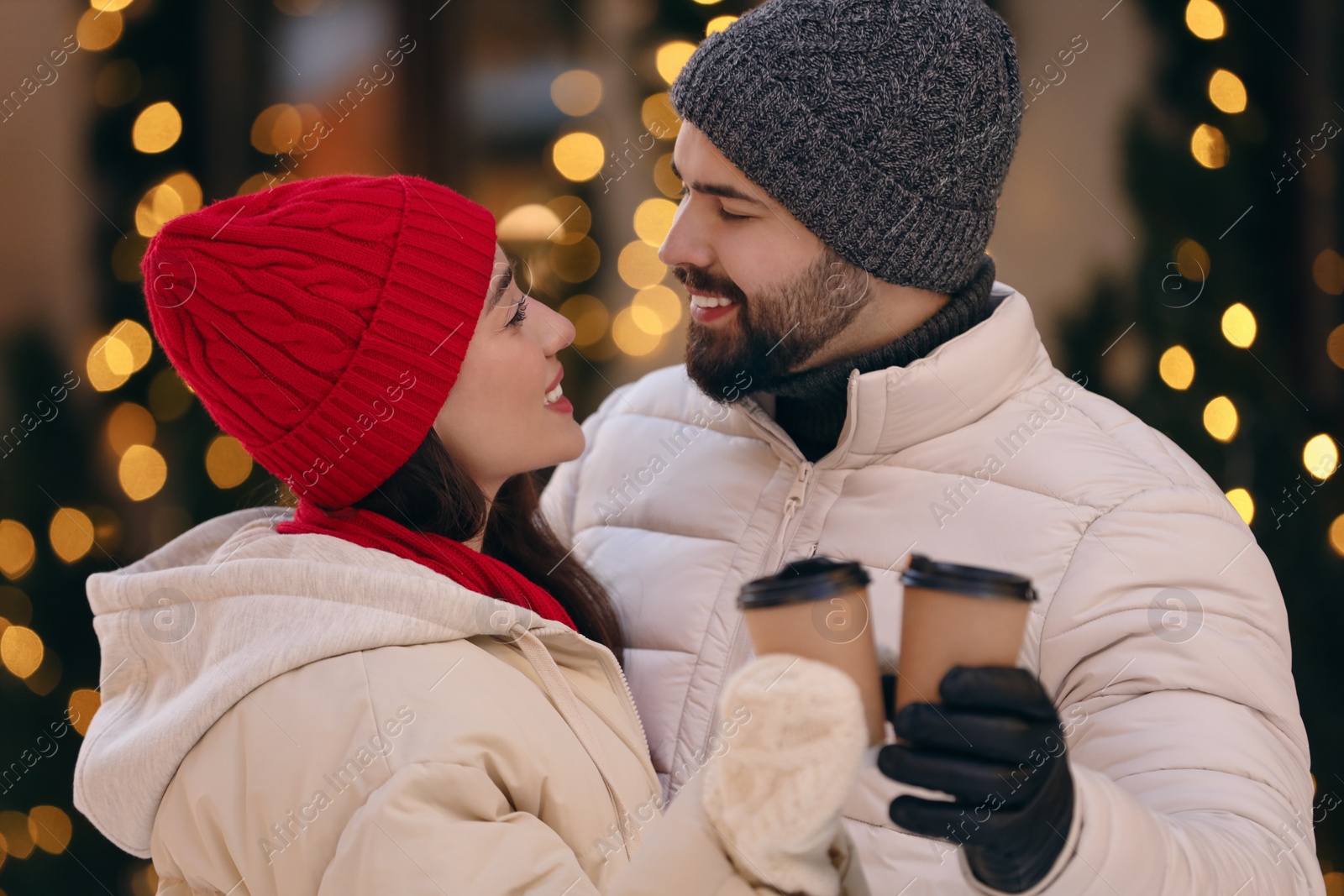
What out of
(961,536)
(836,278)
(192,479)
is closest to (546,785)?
(961,536)

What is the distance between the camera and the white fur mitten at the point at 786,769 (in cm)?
72

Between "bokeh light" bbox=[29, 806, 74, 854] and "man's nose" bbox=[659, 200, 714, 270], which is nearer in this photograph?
"man's nose" bbox=[659, 200, 714, 270]

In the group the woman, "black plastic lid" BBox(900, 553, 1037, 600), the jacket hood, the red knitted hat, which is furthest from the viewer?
the red knitted hat

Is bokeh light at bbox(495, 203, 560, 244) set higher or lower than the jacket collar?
lower

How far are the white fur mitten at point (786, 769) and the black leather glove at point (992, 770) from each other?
0.05m

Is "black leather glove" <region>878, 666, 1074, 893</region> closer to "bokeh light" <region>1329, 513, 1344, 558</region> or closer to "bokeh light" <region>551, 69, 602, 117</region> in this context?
"bokeh light" <region>1329, 513, 1344, 558</region>

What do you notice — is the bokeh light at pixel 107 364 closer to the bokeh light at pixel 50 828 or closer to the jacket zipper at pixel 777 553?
the bokeh light at pixel 50 828

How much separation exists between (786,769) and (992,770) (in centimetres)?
14

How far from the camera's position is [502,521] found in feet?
4.83

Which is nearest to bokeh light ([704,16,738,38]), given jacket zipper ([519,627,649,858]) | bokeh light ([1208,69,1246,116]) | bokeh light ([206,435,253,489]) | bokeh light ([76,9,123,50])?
bokeh light ([1208,69,1246,116])

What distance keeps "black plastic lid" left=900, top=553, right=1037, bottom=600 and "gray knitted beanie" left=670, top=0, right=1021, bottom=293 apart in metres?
0.71

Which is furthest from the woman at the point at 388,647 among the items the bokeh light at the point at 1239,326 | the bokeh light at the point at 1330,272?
the bokeh light at the point at 1330,272

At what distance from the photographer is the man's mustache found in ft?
4.58

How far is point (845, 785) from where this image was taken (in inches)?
29.0
